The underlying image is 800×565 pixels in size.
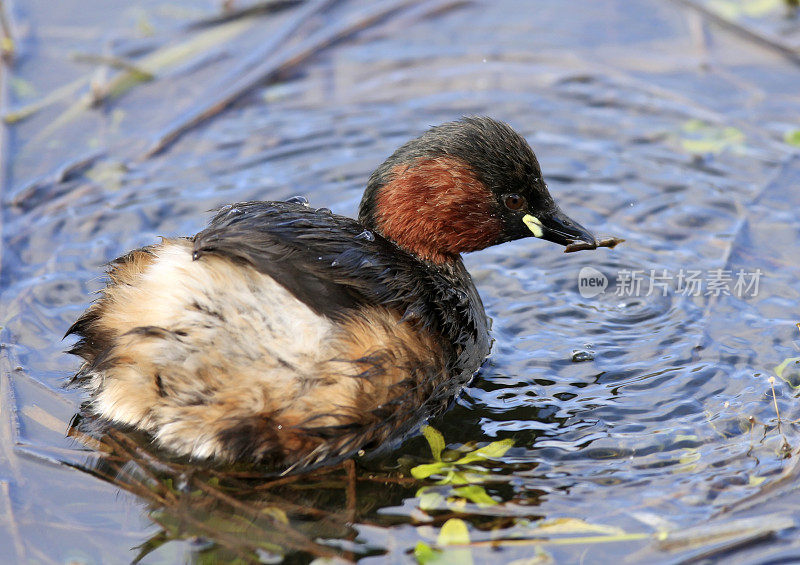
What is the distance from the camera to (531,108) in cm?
714

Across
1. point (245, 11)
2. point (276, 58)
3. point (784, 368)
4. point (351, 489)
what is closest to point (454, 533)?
point (351, 489)

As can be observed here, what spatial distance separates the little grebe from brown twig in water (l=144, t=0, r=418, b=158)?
8.59 feet

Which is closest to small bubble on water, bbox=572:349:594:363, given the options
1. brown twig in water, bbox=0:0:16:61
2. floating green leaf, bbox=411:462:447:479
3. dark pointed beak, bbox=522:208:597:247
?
dark pointed beak, bbox=522:208:597:247

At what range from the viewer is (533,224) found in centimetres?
501

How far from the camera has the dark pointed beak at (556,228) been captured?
5.00m

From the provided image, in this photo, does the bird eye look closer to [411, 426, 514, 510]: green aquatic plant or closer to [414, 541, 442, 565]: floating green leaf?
[411, 426, 514, 510]: green aquatic plant

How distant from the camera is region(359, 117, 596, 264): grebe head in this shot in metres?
4.81

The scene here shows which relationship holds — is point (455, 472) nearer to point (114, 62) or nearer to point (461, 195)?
point (461, 195)

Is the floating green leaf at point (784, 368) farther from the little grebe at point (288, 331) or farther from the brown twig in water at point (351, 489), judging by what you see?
the brown twig in water at point (351, 489)

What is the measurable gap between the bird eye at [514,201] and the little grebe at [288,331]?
0.15m

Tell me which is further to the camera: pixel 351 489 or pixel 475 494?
pixel 351 489

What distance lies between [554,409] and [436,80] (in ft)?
12.1

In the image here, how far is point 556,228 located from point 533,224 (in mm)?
124

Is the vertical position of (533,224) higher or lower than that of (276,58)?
lower
